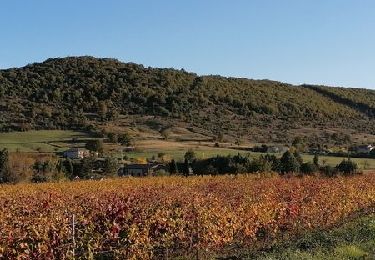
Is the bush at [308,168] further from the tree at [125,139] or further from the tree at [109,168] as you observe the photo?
the tree at [125,139]

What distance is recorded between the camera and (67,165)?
64688 millimetres

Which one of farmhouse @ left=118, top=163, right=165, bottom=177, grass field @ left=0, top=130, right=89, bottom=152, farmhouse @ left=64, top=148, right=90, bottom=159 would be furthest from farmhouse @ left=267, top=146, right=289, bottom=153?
grass field @ left=0, top=130, right=89, bottom=152

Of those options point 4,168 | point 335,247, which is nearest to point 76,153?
point 4,168

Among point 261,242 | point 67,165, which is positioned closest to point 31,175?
point 67,165

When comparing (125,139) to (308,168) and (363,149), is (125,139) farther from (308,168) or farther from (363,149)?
(308,168)

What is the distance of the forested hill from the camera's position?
109938mm

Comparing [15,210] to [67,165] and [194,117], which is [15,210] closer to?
[67,165]

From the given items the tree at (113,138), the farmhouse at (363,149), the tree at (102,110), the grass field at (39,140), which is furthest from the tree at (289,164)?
the tree at (102,110)

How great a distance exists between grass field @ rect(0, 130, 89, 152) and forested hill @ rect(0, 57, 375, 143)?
13.5 feet

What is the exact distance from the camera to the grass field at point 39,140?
3375 inches

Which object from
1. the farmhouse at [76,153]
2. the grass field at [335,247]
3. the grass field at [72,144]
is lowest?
the farmhouse at [76,153]

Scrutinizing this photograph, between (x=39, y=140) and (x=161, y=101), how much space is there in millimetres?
33317

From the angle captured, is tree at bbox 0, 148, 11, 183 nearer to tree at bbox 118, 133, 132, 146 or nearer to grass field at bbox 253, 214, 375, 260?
tree at bbox 118, 133, 132, 146

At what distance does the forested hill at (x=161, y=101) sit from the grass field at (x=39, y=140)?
4.11 meters
